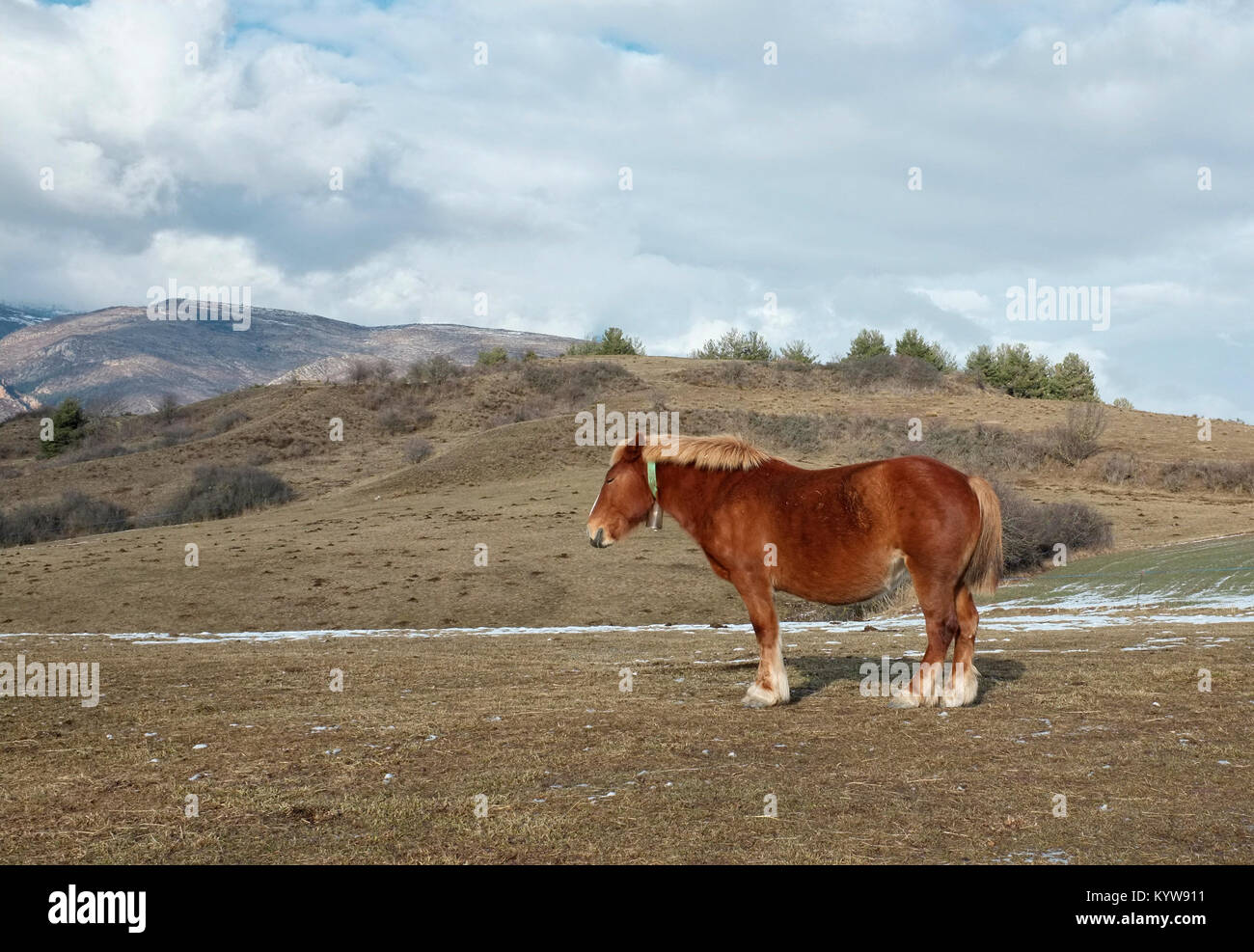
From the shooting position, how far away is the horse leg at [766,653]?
9.12 meters

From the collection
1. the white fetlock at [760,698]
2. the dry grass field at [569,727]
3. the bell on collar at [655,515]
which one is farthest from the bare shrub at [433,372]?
the white fetlock at [760,698]

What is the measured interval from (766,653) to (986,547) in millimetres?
2136

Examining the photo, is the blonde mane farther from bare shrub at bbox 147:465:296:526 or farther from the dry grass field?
bare shrub at bbox 147:465:296:526

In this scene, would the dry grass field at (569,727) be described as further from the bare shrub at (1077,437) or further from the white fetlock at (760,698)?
the bare shrub at (1077,437)

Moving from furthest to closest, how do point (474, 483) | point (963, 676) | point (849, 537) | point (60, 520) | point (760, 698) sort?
point (474, 483) < point (60, 520) < point (760, 698) < point (963, 676) < point (849, 537)

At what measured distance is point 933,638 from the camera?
8.91 metres

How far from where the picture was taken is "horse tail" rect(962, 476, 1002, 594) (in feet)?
29.0

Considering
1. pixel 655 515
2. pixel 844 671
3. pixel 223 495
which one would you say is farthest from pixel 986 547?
pixel 223 495

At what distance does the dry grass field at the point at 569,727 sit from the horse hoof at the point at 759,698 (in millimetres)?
188

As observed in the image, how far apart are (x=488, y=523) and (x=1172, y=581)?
22104mm

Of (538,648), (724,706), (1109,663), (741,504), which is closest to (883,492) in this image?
(741,504)

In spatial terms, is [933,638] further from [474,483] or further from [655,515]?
[474,483]
